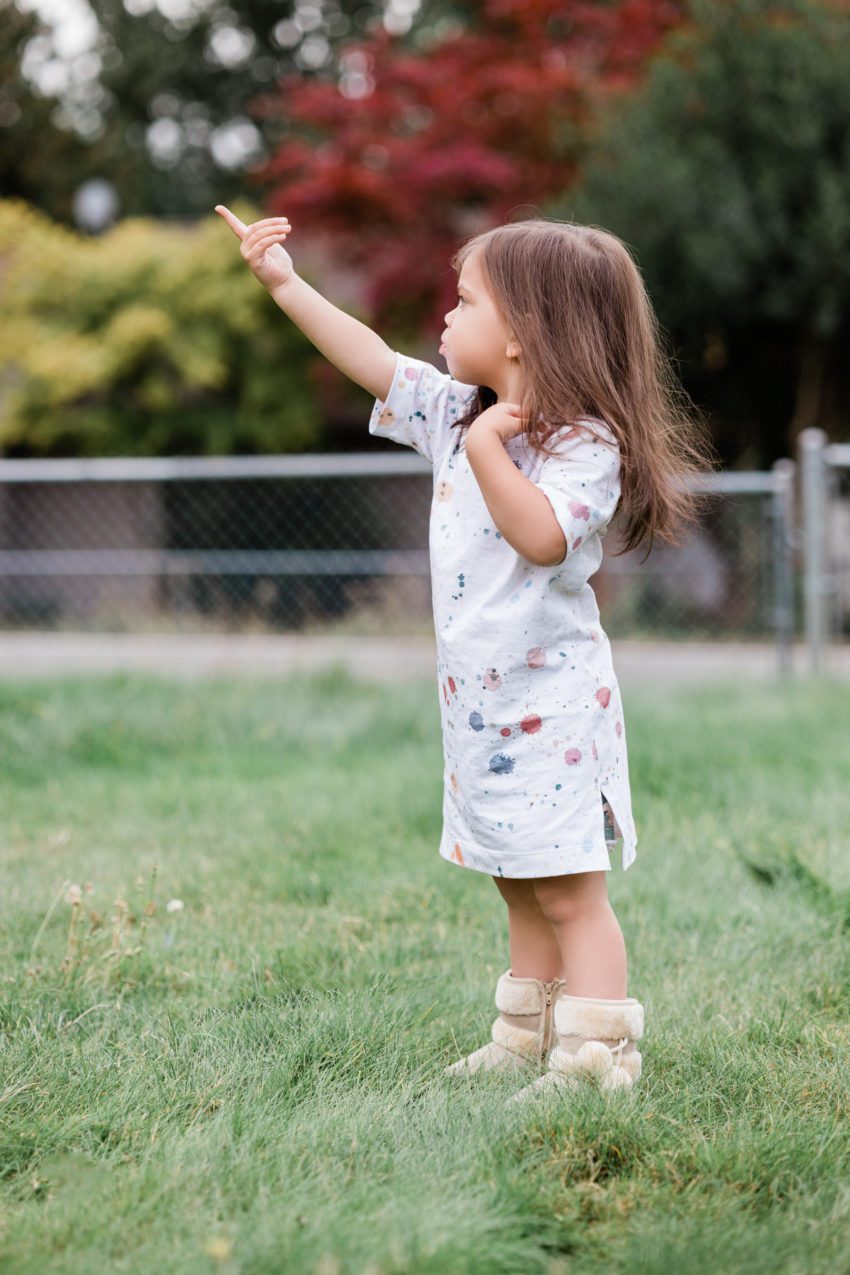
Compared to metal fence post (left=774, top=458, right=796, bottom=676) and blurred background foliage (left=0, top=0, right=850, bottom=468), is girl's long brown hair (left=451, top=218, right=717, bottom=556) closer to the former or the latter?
metal fence post (left=774, top=458, right=796, bottom=676)

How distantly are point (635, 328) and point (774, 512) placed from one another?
195 inches

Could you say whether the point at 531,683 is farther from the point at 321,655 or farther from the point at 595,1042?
the point at 321,655

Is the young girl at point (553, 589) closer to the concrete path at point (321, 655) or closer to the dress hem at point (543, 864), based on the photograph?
the dress hem at point (543, 864)

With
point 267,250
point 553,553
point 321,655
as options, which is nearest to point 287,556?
point 321,655

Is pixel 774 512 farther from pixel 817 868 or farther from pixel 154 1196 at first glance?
pixel 154 1196

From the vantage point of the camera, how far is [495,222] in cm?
1039

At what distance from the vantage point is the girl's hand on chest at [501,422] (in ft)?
6.30

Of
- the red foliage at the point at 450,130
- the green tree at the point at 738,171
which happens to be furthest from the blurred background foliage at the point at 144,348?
the green tree at the point at 738,171

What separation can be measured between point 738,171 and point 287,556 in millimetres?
4403

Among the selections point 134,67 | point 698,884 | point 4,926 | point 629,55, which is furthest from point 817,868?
point 134,67

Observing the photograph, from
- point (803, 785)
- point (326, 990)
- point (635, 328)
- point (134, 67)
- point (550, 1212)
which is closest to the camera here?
point (550, 1212)

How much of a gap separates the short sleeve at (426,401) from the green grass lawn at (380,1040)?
0.98m

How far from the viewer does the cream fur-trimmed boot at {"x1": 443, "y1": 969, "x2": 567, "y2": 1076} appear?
2.16 m

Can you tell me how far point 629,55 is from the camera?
10859mm
